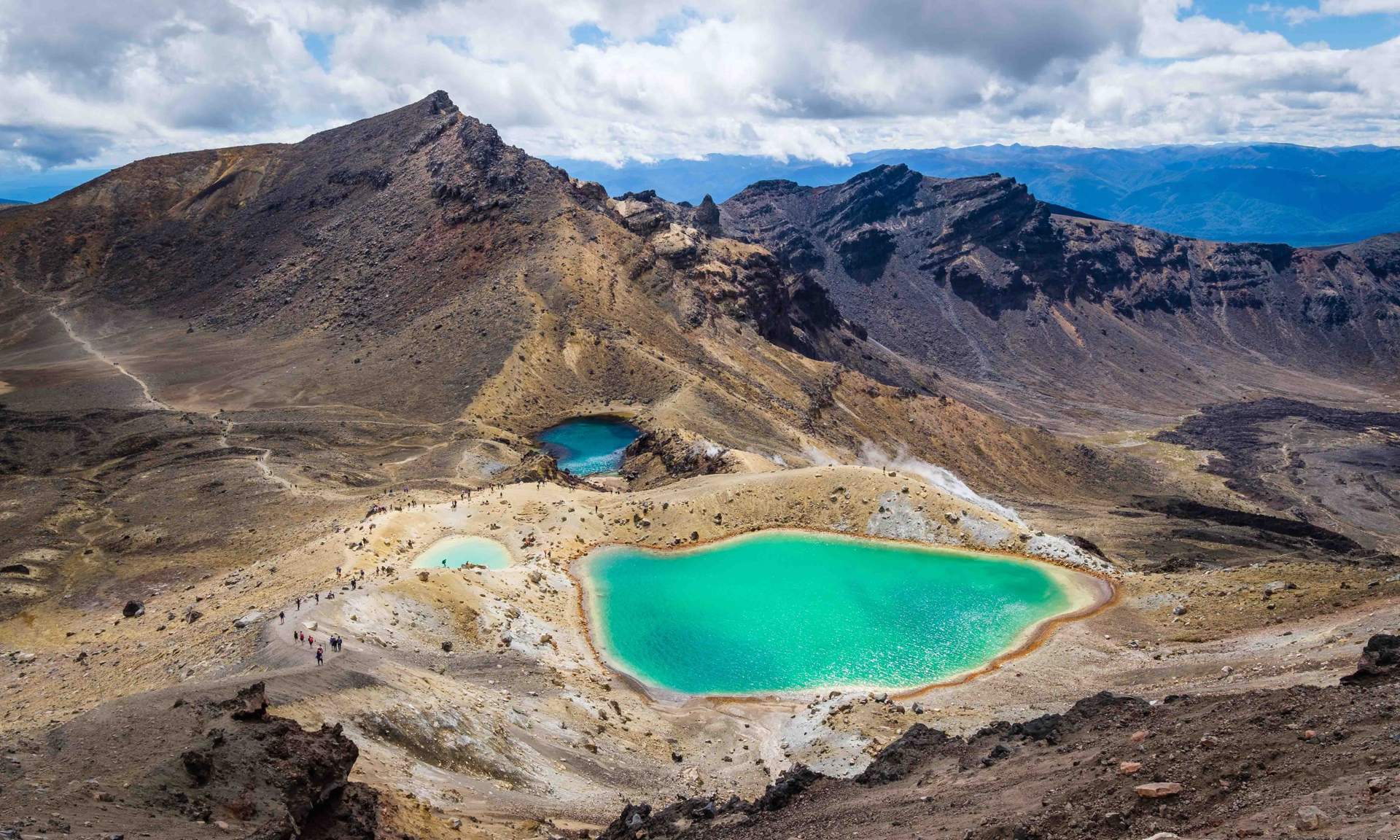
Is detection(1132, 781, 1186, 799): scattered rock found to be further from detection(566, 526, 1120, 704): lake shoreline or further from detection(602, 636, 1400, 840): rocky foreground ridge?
detection(566, 526, 1120, 704): lake shoreline

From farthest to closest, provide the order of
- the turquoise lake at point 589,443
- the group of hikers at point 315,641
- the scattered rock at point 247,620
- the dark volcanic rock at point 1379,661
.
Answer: the turquoise lake at point 589,443 < the scattered rock at point 247,620 < the group of hikers at point 315,641 < the dark volcanic rock at point 1379,661

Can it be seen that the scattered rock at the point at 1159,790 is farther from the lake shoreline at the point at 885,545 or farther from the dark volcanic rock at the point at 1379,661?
the lake shoreline at the point at 885,545

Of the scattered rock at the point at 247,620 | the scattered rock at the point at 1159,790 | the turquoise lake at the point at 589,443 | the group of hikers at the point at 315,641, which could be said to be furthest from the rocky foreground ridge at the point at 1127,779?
the turquoise lake at the point at 589,443

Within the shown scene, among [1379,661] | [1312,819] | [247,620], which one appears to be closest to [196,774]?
[247,620]

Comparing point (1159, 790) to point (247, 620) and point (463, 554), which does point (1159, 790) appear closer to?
point (247, 620)

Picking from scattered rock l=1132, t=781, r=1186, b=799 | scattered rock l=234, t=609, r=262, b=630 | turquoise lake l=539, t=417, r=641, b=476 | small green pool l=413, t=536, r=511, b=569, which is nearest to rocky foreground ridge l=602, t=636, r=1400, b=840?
scattered rock l=1132, t=781, r=1186, b=799

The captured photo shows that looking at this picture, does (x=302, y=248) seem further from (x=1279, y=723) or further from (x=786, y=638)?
(x=1279, y=723)
